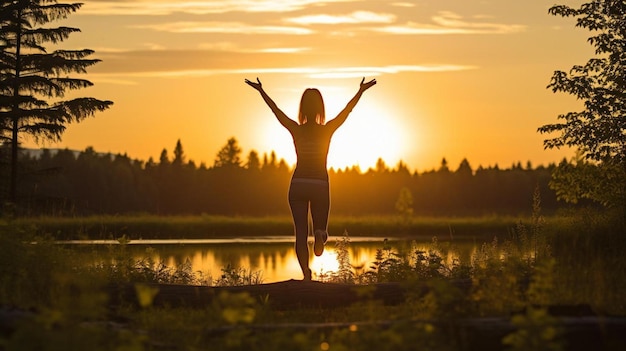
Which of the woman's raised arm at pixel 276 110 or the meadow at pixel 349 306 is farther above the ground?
the woman's raised arm at pixel 276 110

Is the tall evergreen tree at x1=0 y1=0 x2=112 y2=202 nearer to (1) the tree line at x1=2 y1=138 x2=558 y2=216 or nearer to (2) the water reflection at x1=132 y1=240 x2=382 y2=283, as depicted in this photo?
(2) the water reflection at x1=132 y1=240 x2=382 y2=283

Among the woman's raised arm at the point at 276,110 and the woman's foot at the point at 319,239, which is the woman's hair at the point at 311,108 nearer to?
the woman's raised arm at the point at 276,110

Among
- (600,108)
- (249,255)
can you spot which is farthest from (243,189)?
(600,108)

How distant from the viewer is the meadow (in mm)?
8430

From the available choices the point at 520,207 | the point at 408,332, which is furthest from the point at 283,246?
the point at 520,207

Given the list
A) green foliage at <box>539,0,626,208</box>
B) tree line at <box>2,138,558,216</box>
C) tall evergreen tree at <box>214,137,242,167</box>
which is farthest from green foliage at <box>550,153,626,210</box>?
tall evergreen tree at <box>214,137,242,167</box>

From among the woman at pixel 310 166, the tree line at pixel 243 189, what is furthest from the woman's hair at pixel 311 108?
the tree line at pixel 243 189

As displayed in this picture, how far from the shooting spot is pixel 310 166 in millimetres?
14977

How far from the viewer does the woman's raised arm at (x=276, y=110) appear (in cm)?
1530

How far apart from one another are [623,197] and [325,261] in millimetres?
11525

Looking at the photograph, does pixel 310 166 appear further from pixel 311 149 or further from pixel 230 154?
pixel 230 154

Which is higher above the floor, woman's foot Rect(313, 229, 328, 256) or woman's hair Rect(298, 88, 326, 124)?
woman's hair Rect(298, 88, 326, 124)

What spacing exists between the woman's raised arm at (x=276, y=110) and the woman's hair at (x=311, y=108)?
0.16m

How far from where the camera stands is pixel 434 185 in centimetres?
13088
